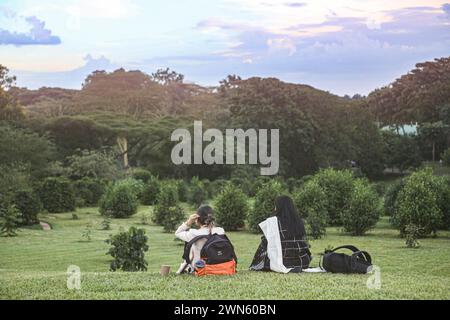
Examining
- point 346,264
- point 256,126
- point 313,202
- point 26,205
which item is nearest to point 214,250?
point 346,264

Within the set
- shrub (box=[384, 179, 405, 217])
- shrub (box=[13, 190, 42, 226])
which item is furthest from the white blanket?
shrub (box=[13, 190, 42, 226])

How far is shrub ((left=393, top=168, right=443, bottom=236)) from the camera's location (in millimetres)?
12648

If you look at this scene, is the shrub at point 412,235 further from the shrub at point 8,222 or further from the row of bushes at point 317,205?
the shrub at point 8,222

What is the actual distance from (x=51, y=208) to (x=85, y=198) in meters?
2.25

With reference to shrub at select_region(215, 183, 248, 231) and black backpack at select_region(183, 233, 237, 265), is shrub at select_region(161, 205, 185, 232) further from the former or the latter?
black backpack at select_region(183, 233, 237, 265)

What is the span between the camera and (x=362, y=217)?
13.5m

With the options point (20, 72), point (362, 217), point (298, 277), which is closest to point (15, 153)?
point (20, 72)

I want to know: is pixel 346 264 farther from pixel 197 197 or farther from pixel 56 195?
pixel 197 197

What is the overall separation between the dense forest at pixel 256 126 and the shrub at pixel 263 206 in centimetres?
1020

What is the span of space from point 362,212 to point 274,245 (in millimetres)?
6831

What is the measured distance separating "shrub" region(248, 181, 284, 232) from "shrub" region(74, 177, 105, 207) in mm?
7282

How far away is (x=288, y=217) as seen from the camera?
7230 millimetres

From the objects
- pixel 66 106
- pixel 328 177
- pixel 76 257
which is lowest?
pixel 76 257
